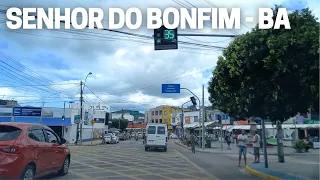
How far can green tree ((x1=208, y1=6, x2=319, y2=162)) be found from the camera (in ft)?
31.0

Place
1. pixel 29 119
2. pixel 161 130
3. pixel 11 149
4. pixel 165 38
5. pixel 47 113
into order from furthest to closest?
pixel 47 113
pixel 29 119
pixel 161 130
pixel 165 38
pixel 11 149

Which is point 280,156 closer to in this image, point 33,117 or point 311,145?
point 311,145

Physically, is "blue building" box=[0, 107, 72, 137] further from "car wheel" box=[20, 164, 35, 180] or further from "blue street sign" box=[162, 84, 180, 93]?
"car wheel" box=[20, 164, 35, 180]

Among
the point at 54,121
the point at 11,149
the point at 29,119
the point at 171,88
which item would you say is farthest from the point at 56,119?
the point at 11,149

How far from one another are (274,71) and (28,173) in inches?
297

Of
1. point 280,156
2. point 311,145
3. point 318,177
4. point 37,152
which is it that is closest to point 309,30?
point 318,177

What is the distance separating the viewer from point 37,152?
31.4ft

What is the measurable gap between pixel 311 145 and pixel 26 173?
24.7 m

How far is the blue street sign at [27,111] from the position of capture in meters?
46.2

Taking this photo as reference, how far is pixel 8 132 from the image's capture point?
9.07 meters

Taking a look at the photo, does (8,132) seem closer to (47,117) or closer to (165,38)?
(165,38)

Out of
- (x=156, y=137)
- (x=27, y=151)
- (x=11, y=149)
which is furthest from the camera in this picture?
(x=156, y=137)

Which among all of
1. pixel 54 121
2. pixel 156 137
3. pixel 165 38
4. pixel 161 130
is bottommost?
pixel 156 137

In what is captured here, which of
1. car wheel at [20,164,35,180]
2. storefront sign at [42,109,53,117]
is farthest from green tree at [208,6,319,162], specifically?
storefront sign at [42,109,53,117]
